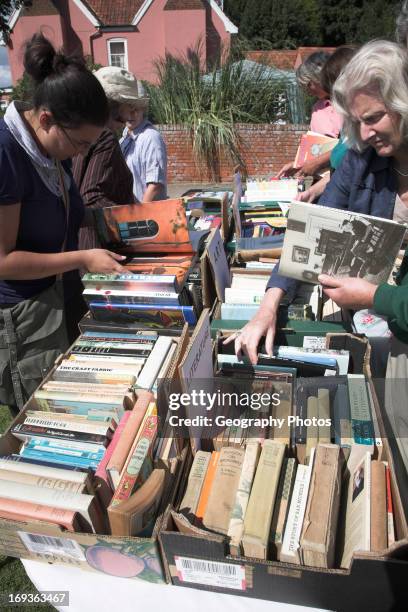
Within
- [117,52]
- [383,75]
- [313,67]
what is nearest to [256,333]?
[383,75]

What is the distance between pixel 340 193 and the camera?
1.63 metres

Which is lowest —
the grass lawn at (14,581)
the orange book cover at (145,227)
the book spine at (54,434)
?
the grass lawn at (14,581)

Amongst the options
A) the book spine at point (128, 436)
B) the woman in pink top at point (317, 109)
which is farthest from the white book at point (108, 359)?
the woman in pink top at point (317, 109)

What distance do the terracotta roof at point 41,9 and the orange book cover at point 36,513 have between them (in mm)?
22353

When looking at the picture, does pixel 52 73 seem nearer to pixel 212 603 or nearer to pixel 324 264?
pixel 324 264

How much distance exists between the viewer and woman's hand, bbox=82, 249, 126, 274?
63.1 inches

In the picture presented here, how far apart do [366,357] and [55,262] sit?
43.7 inches

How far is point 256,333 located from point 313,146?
2.36m

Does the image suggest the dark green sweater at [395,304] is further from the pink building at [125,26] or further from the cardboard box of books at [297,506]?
the pink building at [125,26]

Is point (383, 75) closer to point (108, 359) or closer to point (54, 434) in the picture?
point (108, 359)

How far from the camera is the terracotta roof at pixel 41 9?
18.3 m

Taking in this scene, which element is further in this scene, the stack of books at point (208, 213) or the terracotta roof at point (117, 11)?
the terracotta roof at point (117, 11)

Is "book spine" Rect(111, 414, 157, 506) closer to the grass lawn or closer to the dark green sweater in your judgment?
the dark green sweater

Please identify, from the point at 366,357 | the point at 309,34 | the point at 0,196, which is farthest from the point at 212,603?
the point at 309,34
